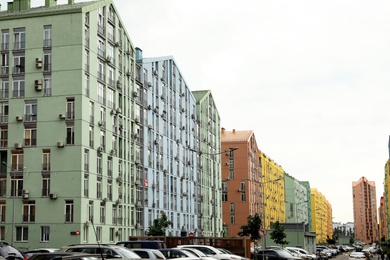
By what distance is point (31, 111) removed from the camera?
60.2 meters

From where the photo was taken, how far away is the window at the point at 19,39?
61.3 m

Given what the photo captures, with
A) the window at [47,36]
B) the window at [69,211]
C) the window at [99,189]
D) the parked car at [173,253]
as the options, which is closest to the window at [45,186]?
the window at [69,211]

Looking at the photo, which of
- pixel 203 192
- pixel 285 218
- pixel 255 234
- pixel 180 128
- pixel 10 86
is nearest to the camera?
pixel 10 86

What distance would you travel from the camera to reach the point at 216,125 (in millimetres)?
108312

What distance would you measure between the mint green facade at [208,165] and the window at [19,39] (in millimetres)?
38333

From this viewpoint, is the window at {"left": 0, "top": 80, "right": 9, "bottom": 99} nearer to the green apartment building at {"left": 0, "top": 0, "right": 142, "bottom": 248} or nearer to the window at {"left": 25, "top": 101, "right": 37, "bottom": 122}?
the green apartment building at {"left": 0, "top": 0, "right": 142, "bottom": 248}

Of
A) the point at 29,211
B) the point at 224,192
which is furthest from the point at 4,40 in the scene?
the point at 224,192

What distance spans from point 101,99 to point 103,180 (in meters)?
8.44

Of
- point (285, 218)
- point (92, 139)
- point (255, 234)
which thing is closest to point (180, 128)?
point (255, 234)

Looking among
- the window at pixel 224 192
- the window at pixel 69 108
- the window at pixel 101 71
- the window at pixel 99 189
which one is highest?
the window at pixel 101 71

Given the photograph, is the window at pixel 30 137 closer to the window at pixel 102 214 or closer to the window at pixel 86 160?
the window at pixel 86 160

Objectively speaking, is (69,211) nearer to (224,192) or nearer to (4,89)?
(4,89)

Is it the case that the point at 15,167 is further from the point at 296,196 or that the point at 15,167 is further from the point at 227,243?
the point at 296,196

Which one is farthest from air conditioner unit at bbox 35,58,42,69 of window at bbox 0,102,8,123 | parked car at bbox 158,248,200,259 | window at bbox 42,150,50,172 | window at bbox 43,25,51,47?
parked car at bbox 158,248,200,259
